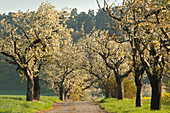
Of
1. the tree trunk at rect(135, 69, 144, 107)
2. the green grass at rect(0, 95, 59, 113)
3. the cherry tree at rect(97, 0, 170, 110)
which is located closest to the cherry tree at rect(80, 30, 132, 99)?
the tree trunk at rect(135, 69, 144, 107)

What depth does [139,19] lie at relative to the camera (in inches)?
627

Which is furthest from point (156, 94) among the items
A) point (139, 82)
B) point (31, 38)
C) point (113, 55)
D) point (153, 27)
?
point (113, 55)

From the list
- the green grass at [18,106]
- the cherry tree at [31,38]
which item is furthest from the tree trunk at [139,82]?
the green grass at [18,106]

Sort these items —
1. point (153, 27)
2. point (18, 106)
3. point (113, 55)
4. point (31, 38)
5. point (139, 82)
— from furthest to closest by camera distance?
1. point (113, 55)
2. point (31, 38)
3. point (139, 82)
4. point (18, 106)
5. point (153, 27)

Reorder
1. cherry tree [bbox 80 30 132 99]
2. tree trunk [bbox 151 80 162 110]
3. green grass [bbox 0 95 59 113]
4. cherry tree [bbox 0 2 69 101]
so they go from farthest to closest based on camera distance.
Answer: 1. cherry tree [bbox 80 30 132 99]
2. cherry tree [bbox 0 2 69 101]
3. tree trunk [bbox 151 80 162 110]
4. green grass [bbox 0 95 59 113]

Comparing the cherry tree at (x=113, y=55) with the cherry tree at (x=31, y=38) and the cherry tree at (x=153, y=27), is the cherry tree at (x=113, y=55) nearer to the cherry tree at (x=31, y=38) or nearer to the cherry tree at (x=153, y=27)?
the cherry tree at (x=31, y=38)

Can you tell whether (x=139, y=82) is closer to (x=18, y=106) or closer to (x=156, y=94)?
(x=156, y=94)

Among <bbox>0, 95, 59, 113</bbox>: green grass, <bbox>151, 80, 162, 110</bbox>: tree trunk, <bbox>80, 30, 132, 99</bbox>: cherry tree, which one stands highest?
<bbox>80, 30, 132, 99</bbox>: cherry tree

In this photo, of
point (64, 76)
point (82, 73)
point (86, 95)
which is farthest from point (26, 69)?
point (86, 95)

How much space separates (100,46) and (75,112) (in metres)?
17.7

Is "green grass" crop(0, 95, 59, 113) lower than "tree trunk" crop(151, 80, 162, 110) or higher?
lower

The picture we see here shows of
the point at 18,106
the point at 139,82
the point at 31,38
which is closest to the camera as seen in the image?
the point at 18,106

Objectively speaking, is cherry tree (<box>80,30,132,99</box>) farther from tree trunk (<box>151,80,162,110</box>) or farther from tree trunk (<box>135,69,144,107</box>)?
tree trunk (<box>151,80,162,110</box>)

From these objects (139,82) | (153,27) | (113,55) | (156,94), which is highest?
(153,27)
